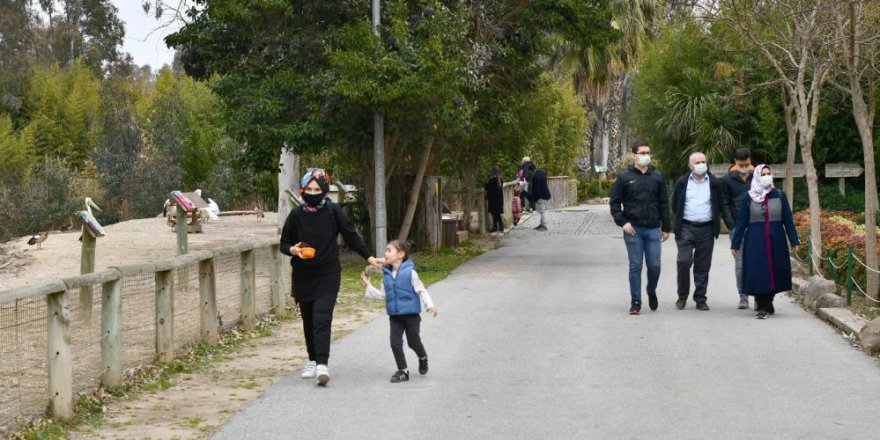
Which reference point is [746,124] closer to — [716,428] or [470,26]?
[470,26]

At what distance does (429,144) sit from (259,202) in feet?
70.2

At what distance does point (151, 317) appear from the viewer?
1068 cm

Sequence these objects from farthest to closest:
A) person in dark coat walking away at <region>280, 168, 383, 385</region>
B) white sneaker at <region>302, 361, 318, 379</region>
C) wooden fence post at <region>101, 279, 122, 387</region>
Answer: white sneaker at <region>302, 361, 318, 379</region> < person in dark coat walking away at <region>280, 168, 383, 385</region> < wooden fence post at <region>101, 279, 122, 387</region>

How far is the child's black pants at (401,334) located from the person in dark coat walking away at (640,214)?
4.42m

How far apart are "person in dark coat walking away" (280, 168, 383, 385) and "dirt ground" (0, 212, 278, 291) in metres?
8.79

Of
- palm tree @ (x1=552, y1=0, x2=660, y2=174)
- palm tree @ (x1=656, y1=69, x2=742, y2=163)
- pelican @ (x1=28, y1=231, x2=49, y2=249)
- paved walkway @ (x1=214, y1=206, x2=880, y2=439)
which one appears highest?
palm tree @ (x1=552, y1=0, x2=660, y2=174)

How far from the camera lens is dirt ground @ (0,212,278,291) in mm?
20766

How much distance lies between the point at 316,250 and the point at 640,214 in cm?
494

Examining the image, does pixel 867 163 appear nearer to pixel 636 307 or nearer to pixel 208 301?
pixel 636 307

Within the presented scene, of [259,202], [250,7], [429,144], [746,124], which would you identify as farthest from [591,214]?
[250,7]

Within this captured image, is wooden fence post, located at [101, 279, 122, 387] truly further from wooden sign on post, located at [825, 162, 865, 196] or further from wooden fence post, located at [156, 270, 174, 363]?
wooden sign on post, located at [825, 162, 865, 196]

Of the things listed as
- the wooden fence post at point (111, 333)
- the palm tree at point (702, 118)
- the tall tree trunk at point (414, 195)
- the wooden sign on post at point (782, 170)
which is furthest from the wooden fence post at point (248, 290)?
the wooden sign on post at point (782, 170)

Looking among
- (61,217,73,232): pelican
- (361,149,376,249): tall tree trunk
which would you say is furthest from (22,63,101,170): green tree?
(361,149,376,249): tall tree trunk

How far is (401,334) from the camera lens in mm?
9469
